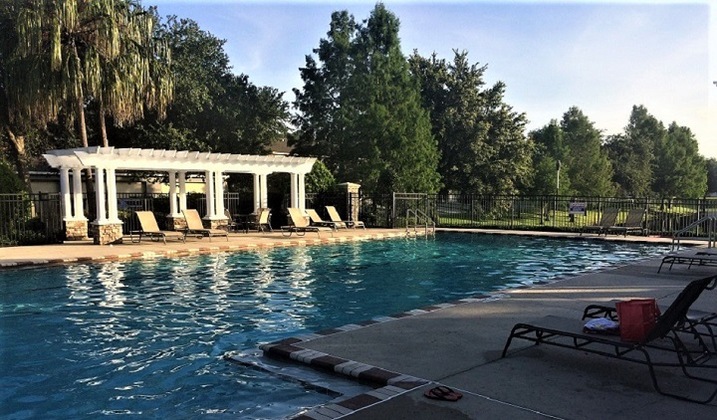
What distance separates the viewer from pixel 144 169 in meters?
19.8

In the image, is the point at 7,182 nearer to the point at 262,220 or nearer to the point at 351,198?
the point at 262,220

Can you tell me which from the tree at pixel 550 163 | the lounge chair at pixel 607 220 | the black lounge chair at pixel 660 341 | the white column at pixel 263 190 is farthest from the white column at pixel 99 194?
the tree at pixel 550 163

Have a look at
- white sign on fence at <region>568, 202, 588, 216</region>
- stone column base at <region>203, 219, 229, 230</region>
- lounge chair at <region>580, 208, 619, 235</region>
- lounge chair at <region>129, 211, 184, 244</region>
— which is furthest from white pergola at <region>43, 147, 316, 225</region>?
lounge chair at <region>580, 208, 619, 235</region>

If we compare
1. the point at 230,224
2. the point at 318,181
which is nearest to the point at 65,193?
the point at 230,224

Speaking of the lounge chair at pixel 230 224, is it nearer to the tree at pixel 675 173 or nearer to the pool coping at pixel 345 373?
the pool coping at pixel 345 373

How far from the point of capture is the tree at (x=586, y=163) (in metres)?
47.5

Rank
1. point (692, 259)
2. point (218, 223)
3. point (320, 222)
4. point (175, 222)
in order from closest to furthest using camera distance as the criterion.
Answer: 1. point (692, 259)
2. point (218, 223)
3. point (320, 222)
4. point (175, 222)

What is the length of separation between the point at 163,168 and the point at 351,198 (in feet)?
29.5

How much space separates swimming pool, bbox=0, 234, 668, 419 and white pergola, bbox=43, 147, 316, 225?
189 inches

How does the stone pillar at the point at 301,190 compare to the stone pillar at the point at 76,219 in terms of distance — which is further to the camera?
the stone pillar at the point at 301,190

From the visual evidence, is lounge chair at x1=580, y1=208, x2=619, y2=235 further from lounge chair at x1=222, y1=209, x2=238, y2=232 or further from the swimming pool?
lounge chair at x1=222, y1=209, x2=238, y2=232

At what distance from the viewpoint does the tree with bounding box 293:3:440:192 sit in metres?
28.8

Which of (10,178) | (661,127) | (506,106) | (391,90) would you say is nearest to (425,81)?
(506,106)

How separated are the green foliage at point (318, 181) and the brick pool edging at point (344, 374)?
19858 mm
